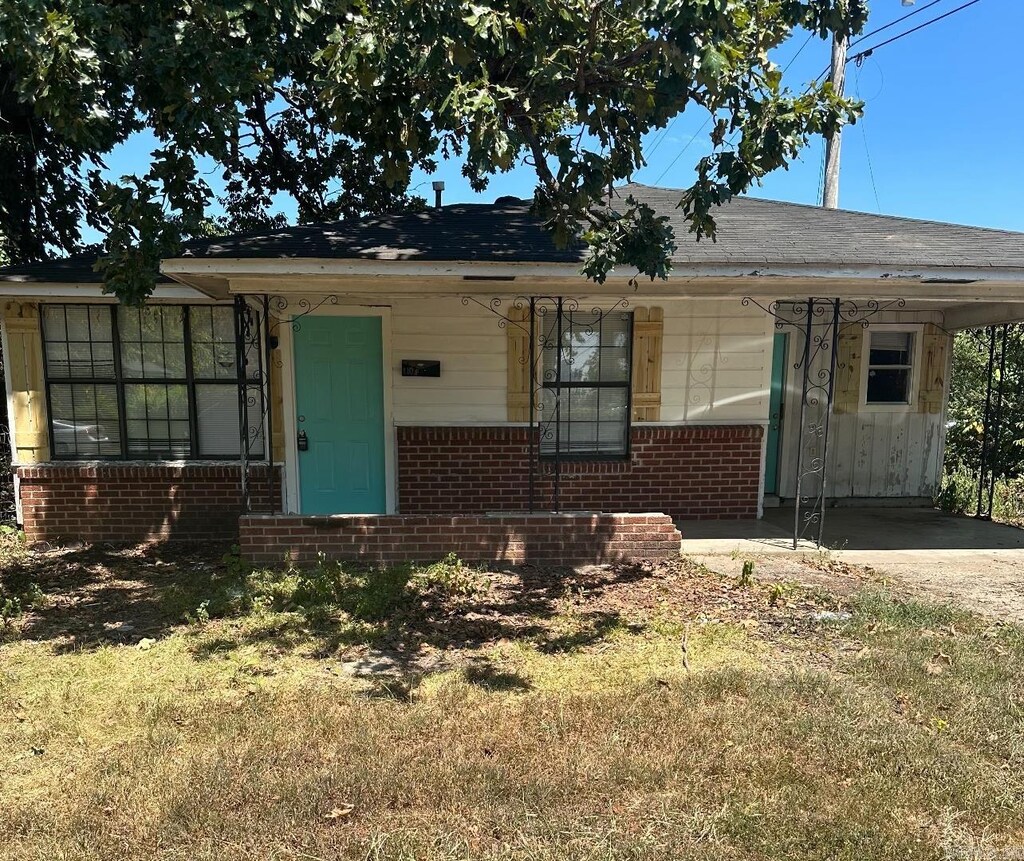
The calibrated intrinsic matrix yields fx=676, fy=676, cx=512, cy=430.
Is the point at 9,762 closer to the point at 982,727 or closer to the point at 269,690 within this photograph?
the point at 269,690

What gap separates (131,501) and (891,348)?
8.78m

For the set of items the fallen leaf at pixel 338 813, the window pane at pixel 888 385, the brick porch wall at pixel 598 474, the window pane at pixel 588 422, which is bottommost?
the fallen leaf at pixel 338 813

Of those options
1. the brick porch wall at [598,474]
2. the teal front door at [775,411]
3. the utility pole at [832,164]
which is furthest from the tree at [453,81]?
the utility pole at [832,164]

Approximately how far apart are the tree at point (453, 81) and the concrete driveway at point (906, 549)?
2947 mm

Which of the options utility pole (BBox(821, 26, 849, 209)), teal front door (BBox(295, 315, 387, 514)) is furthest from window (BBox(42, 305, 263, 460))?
utility pole (BBox(821, 26, 849, 209))

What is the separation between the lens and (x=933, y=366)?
319 inches

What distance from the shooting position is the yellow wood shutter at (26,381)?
22.1 feet

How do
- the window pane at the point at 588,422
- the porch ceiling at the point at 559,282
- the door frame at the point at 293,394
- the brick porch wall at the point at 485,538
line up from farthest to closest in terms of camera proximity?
1. the window pane at the point at 588,422
2. the door frame at the point at 293,394
3. the brick porch wall at the point at 485,538
4. the porch ceiling at the point at 559,282

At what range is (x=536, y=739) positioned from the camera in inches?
129

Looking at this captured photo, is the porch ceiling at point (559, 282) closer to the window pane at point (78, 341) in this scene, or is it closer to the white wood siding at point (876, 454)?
the window pane at point (78, 341)

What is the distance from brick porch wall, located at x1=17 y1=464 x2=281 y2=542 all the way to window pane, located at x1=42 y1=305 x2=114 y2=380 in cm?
99

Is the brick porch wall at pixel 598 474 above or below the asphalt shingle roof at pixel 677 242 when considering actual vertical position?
below

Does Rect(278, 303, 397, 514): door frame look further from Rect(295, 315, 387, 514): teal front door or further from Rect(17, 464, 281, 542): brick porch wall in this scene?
Rect(17, 464, 281, 542): brick porch wall

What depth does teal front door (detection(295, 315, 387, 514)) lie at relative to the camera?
7016mm
